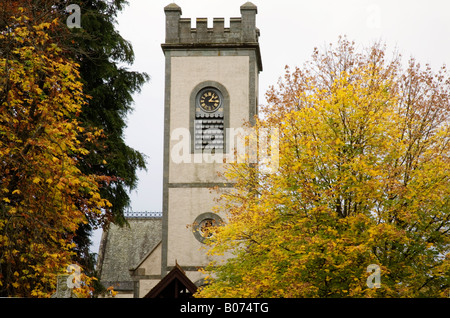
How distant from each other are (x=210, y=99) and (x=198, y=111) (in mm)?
725

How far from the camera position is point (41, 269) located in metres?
13.4

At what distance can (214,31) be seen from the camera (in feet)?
98.7

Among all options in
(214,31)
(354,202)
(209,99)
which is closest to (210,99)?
A: (209,99)

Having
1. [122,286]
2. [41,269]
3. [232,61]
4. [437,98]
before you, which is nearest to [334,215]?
[437,98]

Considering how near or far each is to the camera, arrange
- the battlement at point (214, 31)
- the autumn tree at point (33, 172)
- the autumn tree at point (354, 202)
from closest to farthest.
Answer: the autumn tree at point (33, 172)
the autumn tree at point (354, 202)
the battlement at point (214, 31)

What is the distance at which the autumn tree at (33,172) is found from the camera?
44.8ft

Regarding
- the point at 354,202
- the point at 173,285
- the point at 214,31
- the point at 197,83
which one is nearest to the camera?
the point at 354,202

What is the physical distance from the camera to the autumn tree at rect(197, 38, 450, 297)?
52.4ft

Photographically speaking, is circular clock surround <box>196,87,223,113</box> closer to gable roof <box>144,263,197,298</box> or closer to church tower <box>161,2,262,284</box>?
church tower <box>161,2,262,284</box>

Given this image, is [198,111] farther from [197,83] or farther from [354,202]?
[354,202]

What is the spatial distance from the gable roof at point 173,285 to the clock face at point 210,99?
9.34 meters

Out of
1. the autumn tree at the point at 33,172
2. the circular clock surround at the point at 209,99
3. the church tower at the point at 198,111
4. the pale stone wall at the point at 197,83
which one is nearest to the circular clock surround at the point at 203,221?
the church tower at the point at 198,111

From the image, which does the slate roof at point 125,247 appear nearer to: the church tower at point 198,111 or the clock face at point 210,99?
the church tower at point 198,111

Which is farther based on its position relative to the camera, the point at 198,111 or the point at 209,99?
the point at 209,99
